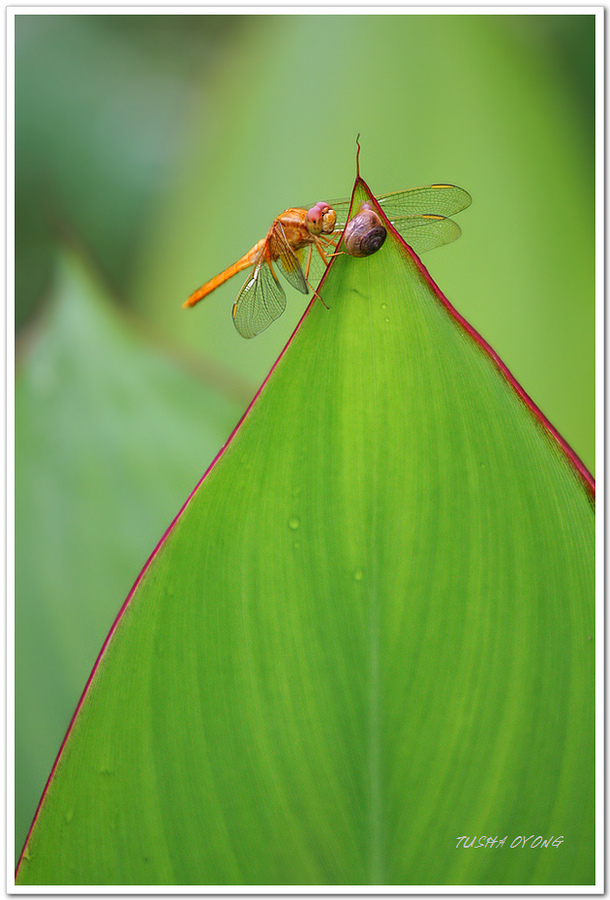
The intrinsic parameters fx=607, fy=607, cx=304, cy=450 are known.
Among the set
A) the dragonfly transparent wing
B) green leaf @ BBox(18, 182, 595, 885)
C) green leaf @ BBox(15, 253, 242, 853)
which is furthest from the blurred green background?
green leaf @ BBox(18, 182, 595, 885)

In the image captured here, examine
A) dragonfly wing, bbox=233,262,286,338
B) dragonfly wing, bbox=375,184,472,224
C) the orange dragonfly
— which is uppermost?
dragonfly wing, bbox=375,184,472,224

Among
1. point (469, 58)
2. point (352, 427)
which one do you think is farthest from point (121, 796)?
point (469, 58)

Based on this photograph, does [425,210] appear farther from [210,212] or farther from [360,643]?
[360,643]

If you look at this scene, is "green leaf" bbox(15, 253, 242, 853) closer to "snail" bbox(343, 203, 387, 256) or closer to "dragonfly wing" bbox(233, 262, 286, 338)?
"dragonfly wing" bbox(233, 262, 286, 338)

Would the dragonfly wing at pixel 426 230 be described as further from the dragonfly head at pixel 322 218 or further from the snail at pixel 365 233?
the snail at pixel 365 233
